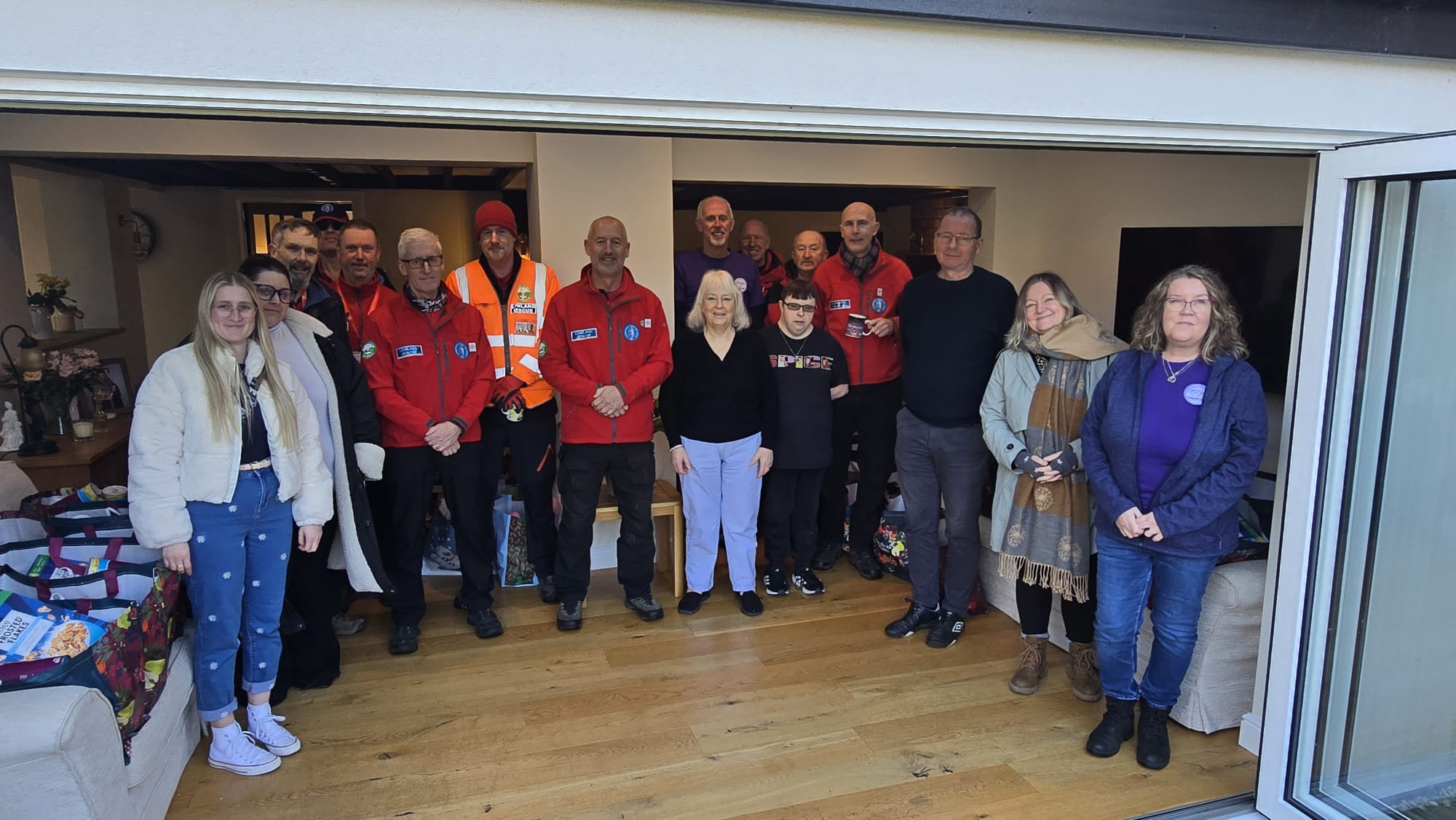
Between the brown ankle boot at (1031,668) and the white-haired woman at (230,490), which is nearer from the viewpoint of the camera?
the white-haired woman at (230,490)

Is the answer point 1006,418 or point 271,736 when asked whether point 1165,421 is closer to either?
point 1006,418

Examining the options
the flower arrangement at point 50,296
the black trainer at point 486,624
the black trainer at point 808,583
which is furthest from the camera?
the flower arrangement at point 50,296

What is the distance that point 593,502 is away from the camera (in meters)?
3.70

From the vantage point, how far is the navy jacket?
2.49m

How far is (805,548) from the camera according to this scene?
4.14 m

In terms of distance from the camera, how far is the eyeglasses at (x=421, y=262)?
3.32 metres

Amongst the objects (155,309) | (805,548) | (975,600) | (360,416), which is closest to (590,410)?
(360,416)

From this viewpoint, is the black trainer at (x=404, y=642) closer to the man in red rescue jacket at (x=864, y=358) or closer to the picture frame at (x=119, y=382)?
the man in red rescue jacket at (x=864, y=358)

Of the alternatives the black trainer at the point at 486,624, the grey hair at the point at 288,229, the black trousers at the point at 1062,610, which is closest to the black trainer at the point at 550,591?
the black trainer at the point at 486,624

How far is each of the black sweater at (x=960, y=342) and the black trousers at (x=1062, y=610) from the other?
0.66 m

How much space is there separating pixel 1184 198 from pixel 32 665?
5.10 m

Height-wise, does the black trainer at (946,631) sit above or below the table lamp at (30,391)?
below

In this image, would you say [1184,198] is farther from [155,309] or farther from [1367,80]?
[155,309]

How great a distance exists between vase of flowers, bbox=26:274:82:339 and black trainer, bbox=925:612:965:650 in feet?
16.4
